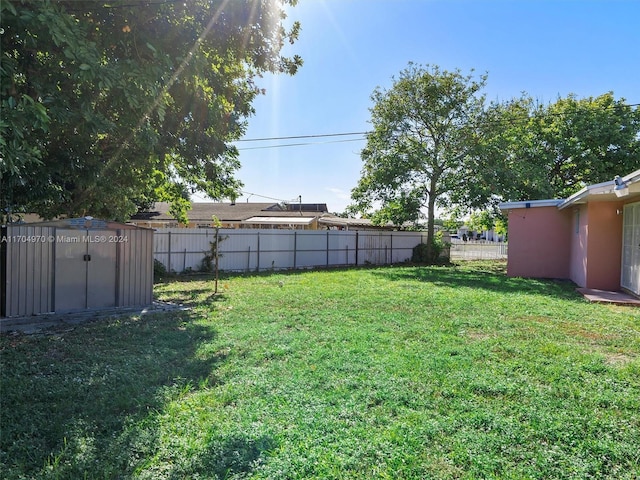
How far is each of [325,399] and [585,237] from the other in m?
10.2

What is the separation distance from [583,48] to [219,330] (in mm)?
12479

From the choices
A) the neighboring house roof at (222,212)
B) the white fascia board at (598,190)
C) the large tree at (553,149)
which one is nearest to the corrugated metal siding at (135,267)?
the white fascia board at (598,190)

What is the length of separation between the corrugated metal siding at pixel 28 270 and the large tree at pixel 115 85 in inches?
44.3

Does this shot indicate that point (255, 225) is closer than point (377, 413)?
No

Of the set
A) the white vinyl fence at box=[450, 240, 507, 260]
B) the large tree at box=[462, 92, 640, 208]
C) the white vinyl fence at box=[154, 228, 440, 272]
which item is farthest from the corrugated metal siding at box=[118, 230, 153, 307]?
the white vinyl fence at box=[450, 240, 507, 260]

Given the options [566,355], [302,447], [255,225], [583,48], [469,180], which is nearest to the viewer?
[302,447]

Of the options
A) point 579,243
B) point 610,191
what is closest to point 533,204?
point 579,243

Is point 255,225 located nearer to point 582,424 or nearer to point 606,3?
point 606,3

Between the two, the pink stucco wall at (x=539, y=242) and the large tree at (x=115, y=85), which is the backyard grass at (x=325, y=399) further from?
the pink stucco wall at (x=539, y=242)

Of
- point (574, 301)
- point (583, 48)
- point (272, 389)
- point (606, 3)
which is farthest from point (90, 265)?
point (583, 48)

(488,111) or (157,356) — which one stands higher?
(488,111)

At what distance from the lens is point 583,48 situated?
11180 mm

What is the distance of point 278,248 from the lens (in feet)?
53.3

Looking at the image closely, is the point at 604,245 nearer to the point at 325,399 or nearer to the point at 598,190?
the point at 598,190
